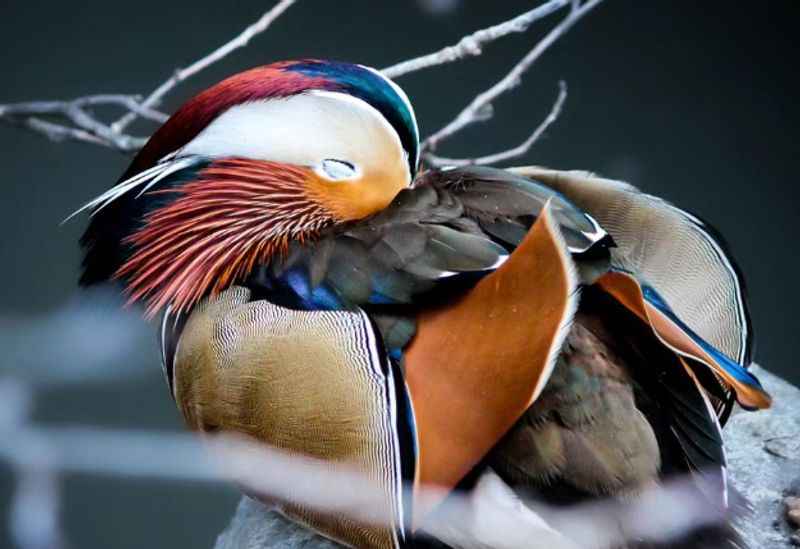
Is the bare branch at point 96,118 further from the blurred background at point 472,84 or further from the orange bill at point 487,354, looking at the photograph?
the orange bill at point 487,354

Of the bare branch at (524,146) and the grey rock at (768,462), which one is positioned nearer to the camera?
the grey rock at (768,462)

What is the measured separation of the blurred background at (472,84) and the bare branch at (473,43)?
4 centimetres

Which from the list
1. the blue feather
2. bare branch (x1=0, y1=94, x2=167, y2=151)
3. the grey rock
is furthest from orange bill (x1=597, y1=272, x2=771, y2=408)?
bare branch (x1=0, y1=94, x2=167, y2=151)

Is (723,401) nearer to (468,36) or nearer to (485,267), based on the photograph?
(485,267)

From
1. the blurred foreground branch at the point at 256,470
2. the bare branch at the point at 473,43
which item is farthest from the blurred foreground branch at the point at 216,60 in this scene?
the blurred foreground branch at the point at 256,470

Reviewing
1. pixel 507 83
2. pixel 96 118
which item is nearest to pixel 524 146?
pixel 507 83

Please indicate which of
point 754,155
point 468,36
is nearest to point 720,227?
point 754,155

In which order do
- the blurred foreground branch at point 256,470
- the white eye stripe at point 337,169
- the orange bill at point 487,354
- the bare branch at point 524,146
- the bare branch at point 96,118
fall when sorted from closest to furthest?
1. the blurred foreground branch at point 256,470
2. the orange bill at point 487,354
3. the white eye stripe at point 337,169
4. the bare branch at point 96,118
5. the bare branch at point 524,146

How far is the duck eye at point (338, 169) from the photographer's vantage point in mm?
687

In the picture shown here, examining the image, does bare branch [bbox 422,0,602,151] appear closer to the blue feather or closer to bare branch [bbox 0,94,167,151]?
bare branch [bbox 0,94,167,151]

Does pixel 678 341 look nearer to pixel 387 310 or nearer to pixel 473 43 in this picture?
pixel 387 310

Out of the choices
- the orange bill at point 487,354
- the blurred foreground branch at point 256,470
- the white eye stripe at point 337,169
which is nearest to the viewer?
the blurred foreground branch at point 256,470

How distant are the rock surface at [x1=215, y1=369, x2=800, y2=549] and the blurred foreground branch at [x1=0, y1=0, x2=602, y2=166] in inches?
15.1

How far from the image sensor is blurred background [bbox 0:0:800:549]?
96 centimetres
